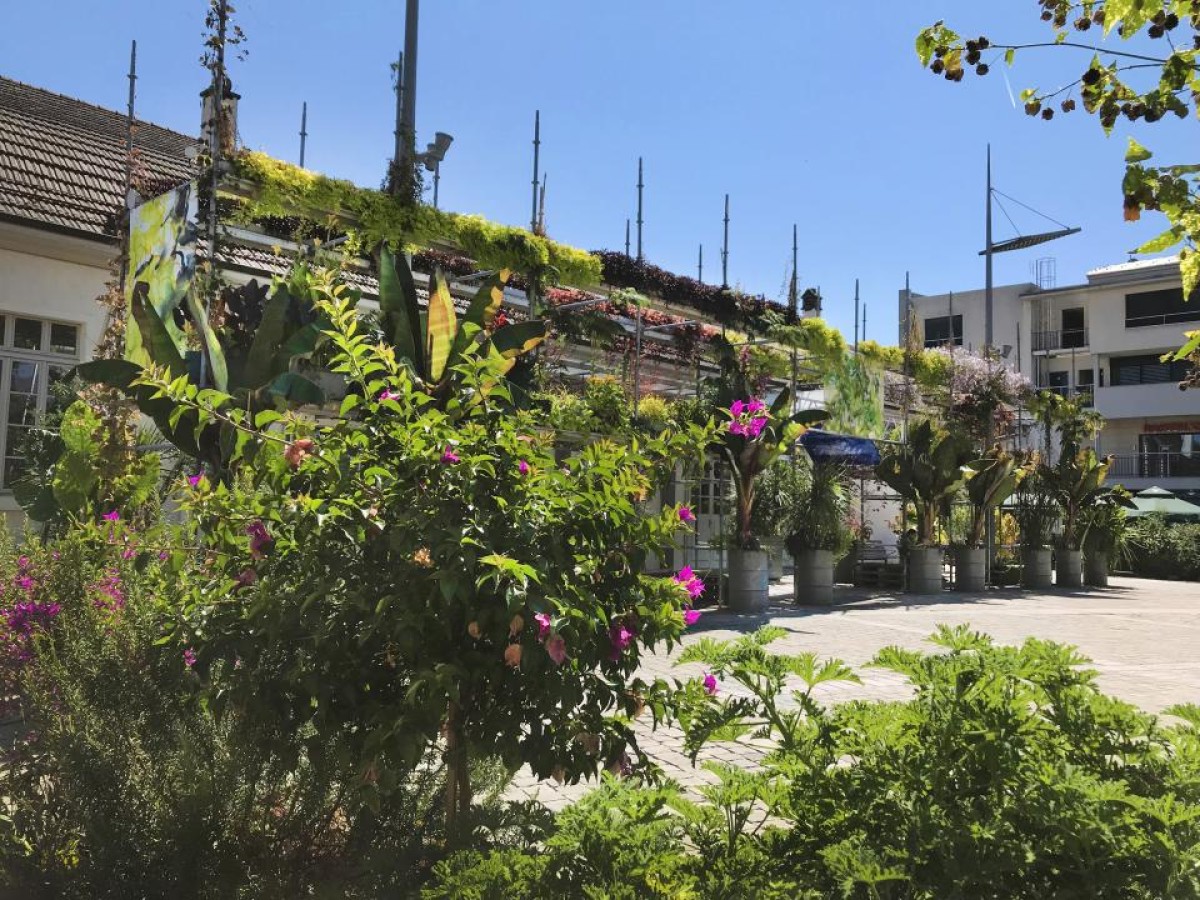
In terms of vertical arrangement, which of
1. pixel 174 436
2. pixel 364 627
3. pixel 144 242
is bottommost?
pixel 364 627

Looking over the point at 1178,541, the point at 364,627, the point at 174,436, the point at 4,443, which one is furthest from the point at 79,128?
the point at 1178,541

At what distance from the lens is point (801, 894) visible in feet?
7.03

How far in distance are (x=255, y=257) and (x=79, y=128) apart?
5385 mm

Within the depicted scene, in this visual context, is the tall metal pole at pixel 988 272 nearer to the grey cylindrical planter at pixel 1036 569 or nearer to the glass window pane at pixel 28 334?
the grey cylindrical planter at pixel 1036 569

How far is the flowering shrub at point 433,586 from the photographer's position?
2.55 metres

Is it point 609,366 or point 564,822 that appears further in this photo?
point 609,366

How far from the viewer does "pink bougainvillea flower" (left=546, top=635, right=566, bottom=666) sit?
2396mm

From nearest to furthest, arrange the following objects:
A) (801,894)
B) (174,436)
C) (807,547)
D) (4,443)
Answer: (801,894)
(174,436)
(4,443)
(807,547)

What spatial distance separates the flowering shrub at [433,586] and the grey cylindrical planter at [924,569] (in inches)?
624

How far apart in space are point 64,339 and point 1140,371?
41.0 meters

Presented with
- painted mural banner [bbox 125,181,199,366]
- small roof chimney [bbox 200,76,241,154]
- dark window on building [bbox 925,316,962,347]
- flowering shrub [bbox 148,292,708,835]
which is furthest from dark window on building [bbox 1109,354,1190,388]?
flowering shrub [bbox 148,292,708,835]

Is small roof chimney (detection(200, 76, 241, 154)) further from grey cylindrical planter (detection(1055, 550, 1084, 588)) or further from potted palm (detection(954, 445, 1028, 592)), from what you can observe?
grey cylindrical planter (detection(1055, 550, 1084, 588))

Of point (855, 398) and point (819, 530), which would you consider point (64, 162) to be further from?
point (855, 398)

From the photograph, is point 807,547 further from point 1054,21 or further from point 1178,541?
point 1178,541
